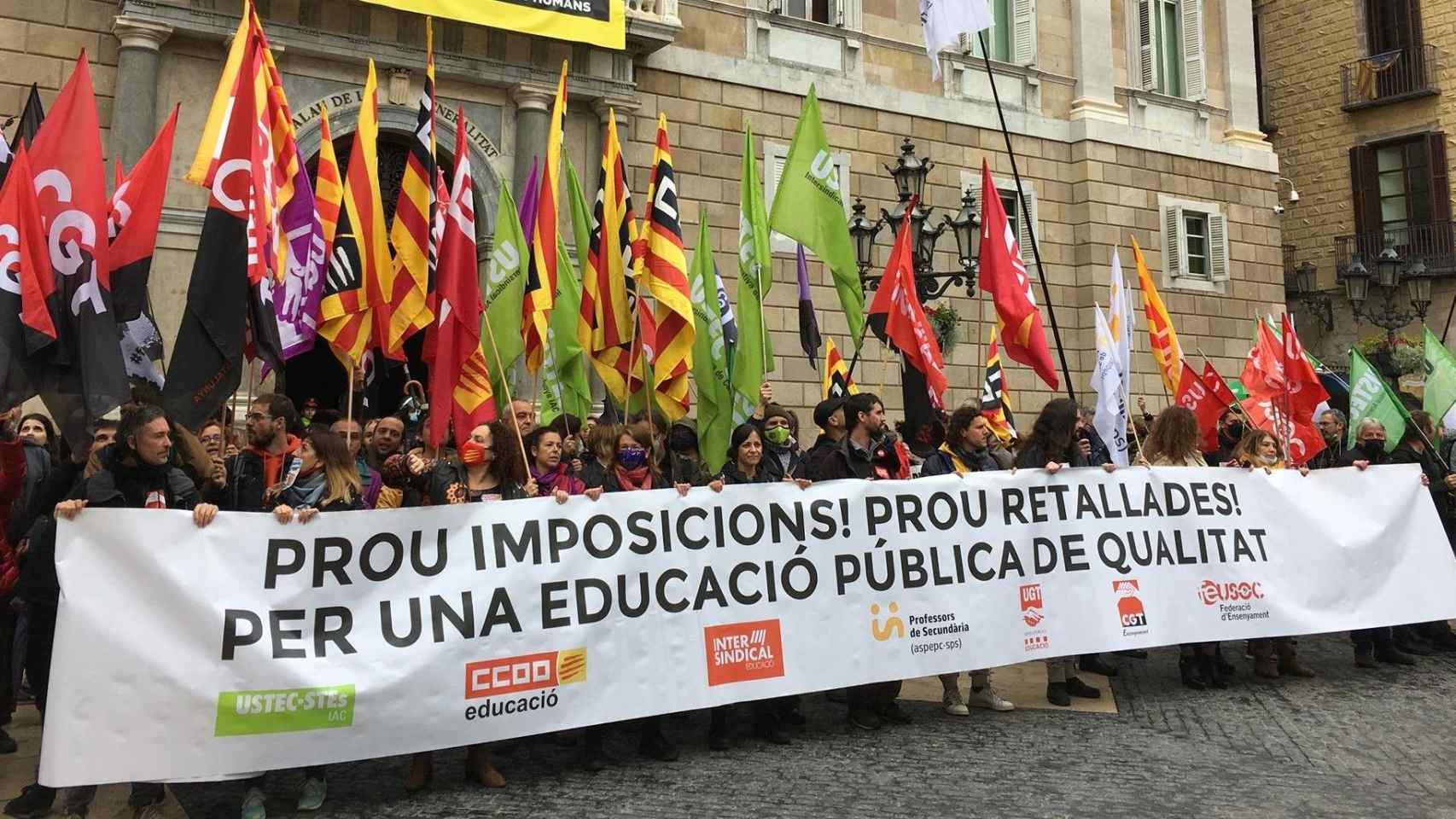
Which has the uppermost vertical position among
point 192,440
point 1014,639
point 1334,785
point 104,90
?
point 104,90

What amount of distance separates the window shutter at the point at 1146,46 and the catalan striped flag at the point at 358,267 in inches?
625

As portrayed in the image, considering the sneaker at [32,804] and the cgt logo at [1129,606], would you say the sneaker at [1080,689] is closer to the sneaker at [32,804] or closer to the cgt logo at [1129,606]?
the cgt logo at [1129,606]

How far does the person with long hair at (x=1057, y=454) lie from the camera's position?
688 cm

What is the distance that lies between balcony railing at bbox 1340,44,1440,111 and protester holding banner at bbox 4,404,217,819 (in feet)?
91.2

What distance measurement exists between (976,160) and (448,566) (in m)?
13.8

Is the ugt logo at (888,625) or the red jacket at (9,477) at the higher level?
the red jacket at (9,477)

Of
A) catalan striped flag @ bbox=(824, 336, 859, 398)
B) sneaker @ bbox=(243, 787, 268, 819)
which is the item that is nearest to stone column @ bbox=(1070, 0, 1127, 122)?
catalan striped flag @ bbox=(824, 336, 859, 398)

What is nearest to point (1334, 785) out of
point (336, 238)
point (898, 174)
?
point (336, 238)

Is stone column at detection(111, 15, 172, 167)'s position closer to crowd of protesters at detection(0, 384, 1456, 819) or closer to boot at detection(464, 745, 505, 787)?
crowd of protesters at detection(0, 384, 1456, 819)

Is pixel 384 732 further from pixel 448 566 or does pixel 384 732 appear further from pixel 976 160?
pixel 976 160

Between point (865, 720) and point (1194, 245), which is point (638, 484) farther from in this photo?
point (1194, 245)

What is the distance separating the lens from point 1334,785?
513 centimetres

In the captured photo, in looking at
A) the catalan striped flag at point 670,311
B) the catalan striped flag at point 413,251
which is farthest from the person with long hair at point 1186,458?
the catalan striped flag at point 413,251

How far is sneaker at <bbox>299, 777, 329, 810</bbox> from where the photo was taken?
4770 millimetres
